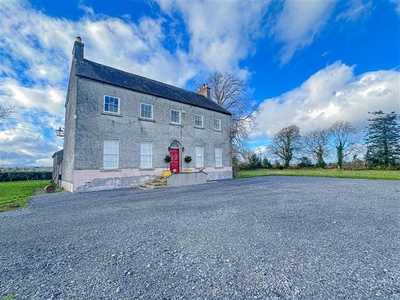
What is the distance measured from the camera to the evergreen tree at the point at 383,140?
3086 cm

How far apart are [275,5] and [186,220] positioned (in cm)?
1311

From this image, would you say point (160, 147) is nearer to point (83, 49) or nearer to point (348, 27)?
point (83, 49)

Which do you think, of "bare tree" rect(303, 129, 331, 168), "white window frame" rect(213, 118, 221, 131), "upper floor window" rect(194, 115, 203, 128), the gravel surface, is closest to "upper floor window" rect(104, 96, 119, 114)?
"upper floor window" rect(194, 115, 203, 128)

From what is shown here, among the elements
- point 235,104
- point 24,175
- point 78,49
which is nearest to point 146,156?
point 78,49

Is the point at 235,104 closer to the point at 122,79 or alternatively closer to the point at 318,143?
the point at 122,79

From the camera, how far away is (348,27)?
1186 centimetres

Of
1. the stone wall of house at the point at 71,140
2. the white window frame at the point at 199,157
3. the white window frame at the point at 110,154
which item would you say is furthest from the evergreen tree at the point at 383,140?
the stone wall of house at the point at 71,140

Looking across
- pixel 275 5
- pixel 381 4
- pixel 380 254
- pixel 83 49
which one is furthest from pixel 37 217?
pixel 381 4

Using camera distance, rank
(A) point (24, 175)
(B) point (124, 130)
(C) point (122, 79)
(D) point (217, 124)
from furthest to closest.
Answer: (A) point (24, 175)
(D) point (217, 124)
(C) point (122, 79)
(B) point (124, 130)

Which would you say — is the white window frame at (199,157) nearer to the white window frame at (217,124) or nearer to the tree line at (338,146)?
the white window frame at (217,124)

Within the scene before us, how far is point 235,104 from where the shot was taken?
23.6 meters

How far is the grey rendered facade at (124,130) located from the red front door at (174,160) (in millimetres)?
83

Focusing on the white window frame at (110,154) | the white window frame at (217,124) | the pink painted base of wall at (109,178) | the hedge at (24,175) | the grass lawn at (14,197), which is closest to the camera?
the grass lawn at (14,197)

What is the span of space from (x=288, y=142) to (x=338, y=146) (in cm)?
888
